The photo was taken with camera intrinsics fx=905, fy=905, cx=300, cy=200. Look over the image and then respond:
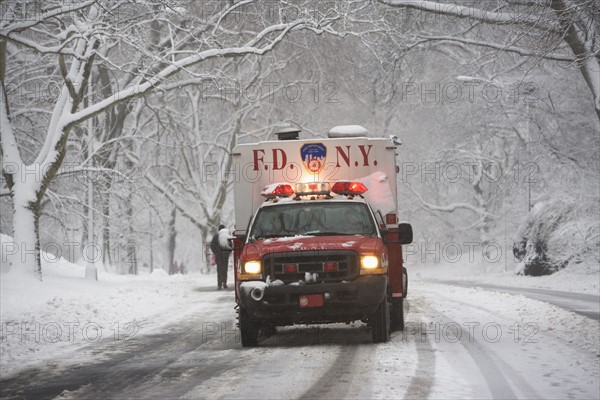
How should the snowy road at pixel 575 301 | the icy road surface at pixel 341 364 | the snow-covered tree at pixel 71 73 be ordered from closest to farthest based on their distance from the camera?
the icy road surface at pixel 341 364, the snowy road at pixel 575 301, the snow-covered tree at pixel 71 73

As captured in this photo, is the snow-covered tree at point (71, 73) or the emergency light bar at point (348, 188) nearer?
the emergency light bar at point (348, 188)

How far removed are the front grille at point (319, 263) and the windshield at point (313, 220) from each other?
2.70ft

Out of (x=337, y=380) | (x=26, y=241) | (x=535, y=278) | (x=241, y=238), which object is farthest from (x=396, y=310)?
(x=535, y=278)

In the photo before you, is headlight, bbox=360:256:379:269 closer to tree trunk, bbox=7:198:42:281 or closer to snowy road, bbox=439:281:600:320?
snowy road, bbox=439:281:600:320

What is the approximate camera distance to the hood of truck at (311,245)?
12388 millimetres

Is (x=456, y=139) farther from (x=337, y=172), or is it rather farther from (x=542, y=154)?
(x=337, y=172)

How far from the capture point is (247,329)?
1290 centimetres

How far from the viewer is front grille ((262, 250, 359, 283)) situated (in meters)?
12.3

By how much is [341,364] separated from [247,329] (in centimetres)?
243

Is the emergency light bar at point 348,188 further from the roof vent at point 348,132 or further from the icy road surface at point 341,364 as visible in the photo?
the icy road surface at point 341,364

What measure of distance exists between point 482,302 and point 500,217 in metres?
30.6

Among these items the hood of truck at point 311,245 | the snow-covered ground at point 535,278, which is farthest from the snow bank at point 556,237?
the hood of truck at point 311,245

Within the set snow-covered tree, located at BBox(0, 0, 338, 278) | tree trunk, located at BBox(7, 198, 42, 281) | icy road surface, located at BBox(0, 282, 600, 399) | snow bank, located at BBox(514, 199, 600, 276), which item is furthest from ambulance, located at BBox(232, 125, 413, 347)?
snow bank, located at BBox(514, 199, 600, 276)

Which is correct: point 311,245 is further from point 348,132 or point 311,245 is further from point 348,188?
point 348,132
